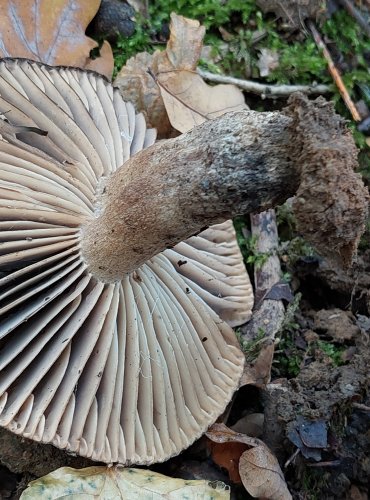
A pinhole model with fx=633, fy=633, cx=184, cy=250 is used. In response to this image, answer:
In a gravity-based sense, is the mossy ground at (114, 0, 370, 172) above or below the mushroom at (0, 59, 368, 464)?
above

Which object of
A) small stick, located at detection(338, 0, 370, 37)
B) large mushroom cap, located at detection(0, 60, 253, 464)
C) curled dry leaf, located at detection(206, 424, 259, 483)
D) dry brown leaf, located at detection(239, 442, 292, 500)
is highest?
small stick, located at detection(338, 0, 370, 37)

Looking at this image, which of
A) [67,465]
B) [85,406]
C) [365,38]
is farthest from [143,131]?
[365,38]

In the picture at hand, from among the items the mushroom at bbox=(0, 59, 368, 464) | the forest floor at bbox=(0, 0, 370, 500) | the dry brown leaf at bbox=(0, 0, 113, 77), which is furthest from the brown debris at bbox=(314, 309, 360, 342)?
the dry brown leaf at bbox=(0, 0, 113, 77)

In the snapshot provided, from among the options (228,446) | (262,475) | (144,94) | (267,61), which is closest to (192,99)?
(144,94)

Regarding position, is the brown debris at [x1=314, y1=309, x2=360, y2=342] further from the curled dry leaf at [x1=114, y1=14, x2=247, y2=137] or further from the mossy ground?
the curled dry leaf at [x1=114, y1=14, x2=247, y2=137]

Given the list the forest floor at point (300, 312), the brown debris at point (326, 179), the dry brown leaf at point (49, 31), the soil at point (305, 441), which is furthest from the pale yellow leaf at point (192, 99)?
the brown debris at point (326, 179)

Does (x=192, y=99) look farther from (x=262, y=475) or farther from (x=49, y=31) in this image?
(x=262, y=475)

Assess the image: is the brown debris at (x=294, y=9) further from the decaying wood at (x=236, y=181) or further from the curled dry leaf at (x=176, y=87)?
the decaying wood at (x=236, y=181)
